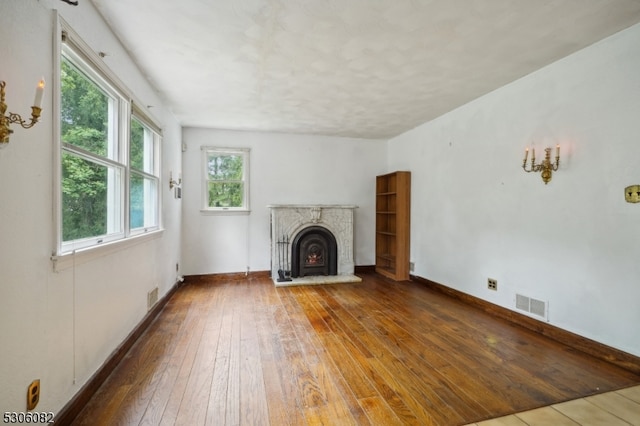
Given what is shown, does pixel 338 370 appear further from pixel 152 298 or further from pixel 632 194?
pixel 632 194

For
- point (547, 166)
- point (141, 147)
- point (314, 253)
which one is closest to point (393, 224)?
point (314, 253)

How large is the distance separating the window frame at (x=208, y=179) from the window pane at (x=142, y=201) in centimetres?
148

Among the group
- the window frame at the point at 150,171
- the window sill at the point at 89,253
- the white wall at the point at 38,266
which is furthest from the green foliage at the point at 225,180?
the white wall at the point at 38,266

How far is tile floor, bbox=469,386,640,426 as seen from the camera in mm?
1649

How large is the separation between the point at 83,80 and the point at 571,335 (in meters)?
4.38

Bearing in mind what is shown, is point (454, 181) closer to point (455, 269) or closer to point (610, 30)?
point (455, 269)

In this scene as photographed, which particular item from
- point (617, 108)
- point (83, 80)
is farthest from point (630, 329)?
point (83, 80)

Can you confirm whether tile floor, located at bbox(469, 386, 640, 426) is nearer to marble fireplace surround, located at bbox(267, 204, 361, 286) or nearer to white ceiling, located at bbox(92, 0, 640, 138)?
white ceiling, located at bbox(92, 0, 640, 138)

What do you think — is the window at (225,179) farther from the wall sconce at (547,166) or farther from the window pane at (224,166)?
the wall sconce at (547,166)

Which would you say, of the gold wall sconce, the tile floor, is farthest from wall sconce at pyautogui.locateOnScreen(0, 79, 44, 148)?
the gold wall sconce

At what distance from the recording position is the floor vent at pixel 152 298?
120 inches

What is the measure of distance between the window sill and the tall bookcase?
152 inches

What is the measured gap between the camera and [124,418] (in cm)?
167

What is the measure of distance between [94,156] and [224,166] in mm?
3140
